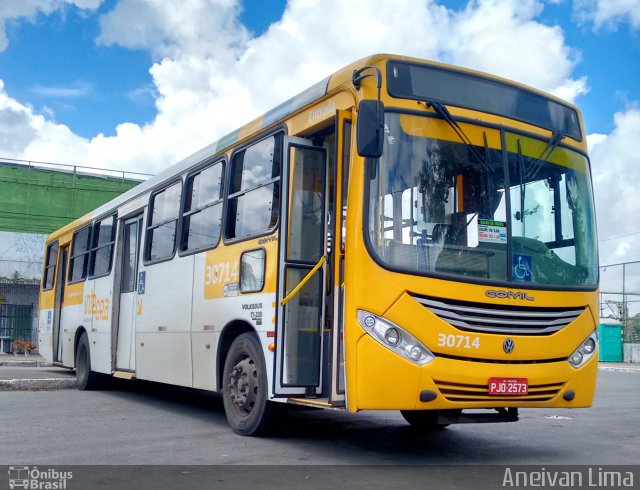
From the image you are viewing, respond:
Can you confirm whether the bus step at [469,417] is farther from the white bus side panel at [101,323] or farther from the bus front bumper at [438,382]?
the white bus side panel at [101,323]

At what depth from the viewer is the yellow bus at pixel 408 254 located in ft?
21.5

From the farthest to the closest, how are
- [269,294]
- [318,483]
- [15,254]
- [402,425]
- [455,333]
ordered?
[15,254] < [402,425] < [269,294] < [455,333] < [318,483]

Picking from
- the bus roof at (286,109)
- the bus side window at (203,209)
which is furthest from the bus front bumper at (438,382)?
the bus side window at (203,209)

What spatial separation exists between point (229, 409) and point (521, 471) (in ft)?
10.7

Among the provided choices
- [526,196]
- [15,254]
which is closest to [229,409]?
[526,196]

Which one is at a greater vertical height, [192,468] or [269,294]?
[269,294]

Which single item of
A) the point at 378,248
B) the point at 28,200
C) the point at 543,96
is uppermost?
the point at 28,200

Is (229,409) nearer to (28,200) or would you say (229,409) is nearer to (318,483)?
(318,483)

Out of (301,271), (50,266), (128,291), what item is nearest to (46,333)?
(50,266)

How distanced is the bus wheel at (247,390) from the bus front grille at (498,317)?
2.07m

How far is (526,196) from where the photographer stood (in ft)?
23.8

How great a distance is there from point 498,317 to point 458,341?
0.46m

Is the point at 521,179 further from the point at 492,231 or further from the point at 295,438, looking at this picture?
the point at 295,438

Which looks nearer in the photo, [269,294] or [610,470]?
[610,470]
